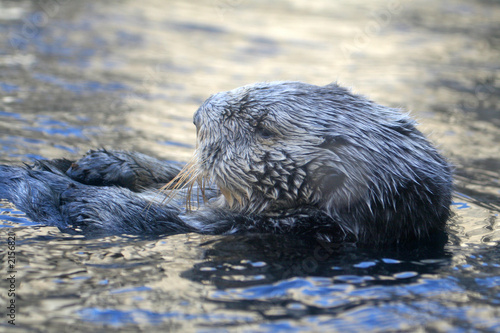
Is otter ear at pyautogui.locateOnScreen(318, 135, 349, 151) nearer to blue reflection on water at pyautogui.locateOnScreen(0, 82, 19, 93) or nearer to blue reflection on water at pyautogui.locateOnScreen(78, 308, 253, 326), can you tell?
blue reflection on water at pyautogui.locateOnScreen(78, 308, 253, 326)

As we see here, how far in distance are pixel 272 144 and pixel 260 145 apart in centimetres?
8

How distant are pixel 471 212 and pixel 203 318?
9.03 feet

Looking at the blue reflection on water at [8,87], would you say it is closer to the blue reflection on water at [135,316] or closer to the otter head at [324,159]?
the otter head at [324,159]

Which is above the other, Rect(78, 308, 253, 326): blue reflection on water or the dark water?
the dark water

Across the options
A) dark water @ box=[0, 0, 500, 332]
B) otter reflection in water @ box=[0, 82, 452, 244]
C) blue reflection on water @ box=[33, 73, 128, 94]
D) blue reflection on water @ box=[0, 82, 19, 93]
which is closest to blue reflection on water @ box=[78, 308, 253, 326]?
dark water @ box=[0, 0, 500, 332]

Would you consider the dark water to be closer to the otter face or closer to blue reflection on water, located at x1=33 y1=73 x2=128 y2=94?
blue reflection on water, located at x1=33 y1=73 x2=128 y2=94

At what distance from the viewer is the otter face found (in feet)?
12.0

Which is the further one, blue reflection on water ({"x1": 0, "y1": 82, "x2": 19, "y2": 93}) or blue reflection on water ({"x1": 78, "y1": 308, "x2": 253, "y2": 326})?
blue reflection on water ({"x1": 0, "y1": 82, "x2": 19, "y2": 93})

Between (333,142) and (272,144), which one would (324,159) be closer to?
(333,142)

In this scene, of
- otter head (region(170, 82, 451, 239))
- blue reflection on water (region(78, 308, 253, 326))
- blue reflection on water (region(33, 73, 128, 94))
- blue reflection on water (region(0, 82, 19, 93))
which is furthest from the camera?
blue reflection on water (region(33, 73, 128, 94))

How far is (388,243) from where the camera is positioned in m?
3.72

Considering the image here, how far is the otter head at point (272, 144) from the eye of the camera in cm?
363

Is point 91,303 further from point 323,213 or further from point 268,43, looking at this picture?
point 268,43

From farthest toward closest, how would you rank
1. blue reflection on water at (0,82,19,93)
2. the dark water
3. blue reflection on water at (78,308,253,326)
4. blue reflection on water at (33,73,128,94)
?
1. blue reflection on water at (33,73,128,94)
2. blue reflection on water at (0,82,19,93)
3. the dark water
4. blue reflection on water at (78,308,253,326)
